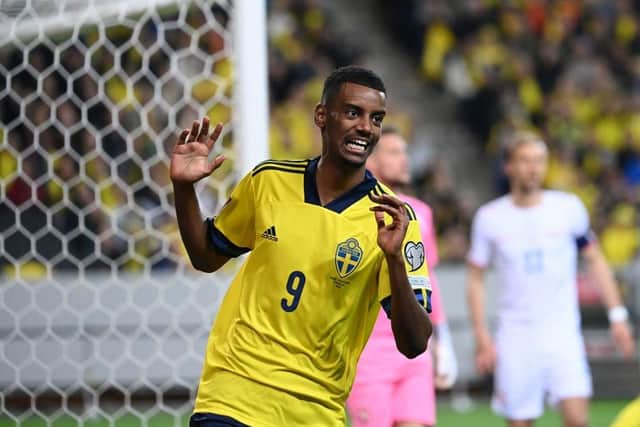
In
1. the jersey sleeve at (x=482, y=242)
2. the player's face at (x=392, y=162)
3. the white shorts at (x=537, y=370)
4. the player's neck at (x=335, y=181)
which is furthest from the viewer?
the jersey sleeve at (x=482, y=242)

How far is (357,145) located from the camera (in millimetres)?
4102

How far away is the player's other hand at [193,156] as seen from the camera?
13.6 ft

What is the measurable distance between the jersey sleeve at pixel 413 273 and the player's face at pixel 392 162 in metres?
2.54

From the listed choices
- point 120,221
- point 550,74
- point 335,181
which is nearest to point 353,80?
point 335,181

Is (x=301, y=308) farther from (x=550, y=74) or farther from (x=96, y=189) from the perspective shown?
(x=550, y=74)

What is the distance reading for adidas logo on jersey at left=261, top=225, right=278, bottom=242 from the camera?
4.20m

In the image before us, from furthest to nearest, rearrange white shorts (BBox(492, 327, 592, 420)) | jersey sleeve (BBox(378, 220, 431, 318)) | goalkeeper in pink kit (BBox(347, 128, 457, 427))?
white shorts (BBox(492, 327, 592, 420)) → goalkeeper in pink kit (BBox(347, 128, 457, 427)) → jersey sleeve (BBox(378, 220, 431, 318))

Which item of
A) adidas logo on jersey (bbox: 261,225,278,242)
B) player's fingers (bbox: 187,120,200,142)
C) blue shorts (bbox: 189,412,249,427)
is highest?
player's fingers (bbox: 187,120,200,142)

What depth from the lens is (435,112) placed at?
1717 centimetres

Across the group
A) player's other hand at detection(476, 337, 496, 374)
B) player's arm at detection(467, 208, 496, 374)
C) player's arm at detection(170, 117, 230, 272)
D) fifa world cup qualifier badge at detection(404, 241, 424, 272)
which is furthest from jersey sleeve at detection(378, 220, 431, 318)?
player's arm at detection(467, 208, 496, 374)

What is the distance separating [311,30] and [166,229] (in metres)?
8.39

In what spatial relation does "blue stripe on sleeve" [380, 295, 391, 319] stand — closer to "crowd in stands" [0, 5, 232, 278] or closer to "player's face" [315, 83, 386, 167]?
"player's face" [315, 83, 386, 167]

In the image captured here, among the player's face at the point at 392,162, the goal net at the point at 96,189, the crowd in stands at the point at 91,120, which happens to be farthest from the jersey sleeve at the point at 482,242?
the crowd in stands at the point at 91,120

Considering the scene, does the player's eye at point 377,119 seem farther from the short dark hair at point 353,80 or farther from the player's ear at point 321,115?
the player's ear at point 321,115
